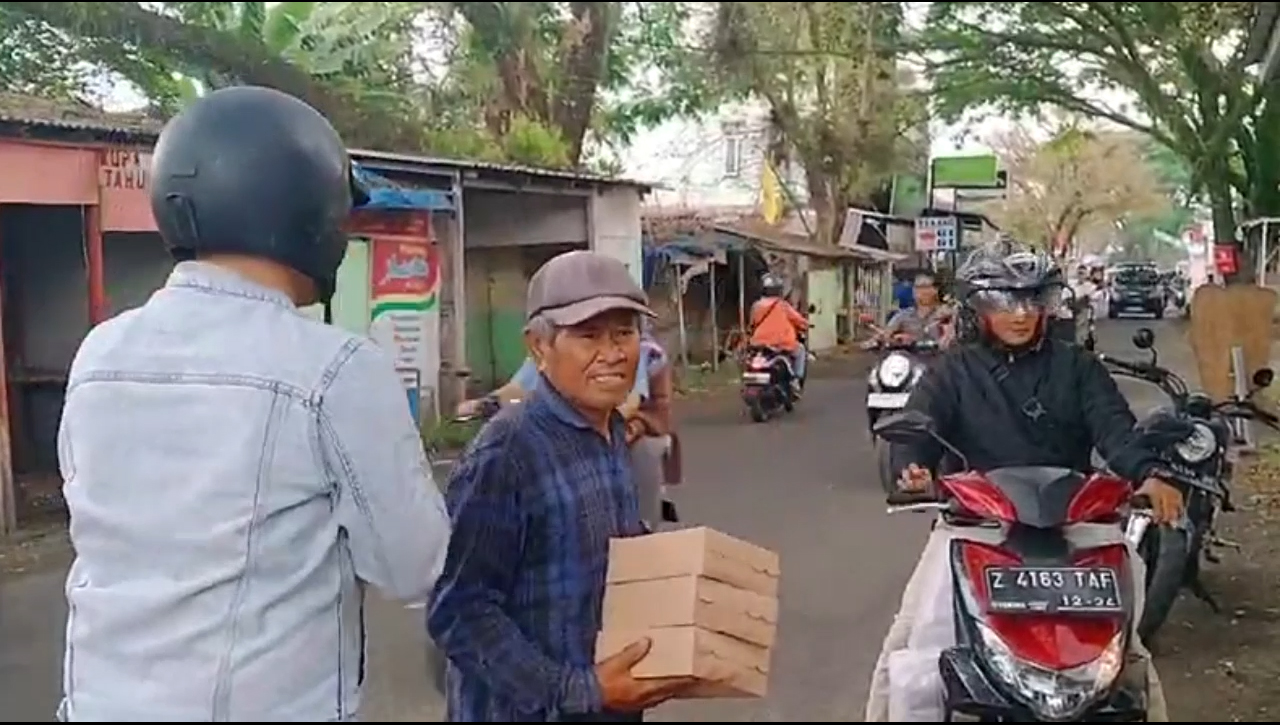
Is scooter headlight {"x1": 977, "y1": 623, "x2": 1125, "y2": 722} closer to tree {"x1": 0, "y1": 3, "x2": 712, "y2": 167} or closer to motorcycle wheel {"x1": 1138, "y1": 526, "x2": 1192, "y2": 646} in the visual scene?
motorcycle wheel {"x1": 1138, "y1": 526, "x2": 1192, "y2": 646}

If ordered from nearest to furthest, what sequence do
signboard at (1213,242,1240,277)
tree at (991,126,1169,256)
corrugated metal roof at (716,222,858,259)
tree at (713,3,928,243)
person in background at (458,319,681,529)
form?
1. person in background at (458,319,681,529)
2. signboard at (1213,242,1240,277)
3. tree at (713,3,928,243)
4. corrugated metal roof at (716,222,858,259)
5. tree at (991,126,1169,256)

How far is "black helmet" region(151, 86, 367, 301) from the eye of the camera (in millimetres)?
1750

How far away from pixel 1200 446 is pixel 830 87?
2011cm

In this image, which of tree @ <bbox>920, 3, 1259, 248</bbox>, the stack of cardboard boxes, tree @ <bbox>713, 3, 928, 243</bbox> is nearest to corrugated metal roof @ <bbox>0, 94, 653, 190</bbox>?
the stack of cardboard boxes

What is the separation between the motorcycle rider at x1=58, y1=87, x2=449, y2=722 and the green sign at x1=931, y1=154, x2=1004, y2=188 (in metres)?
31.7

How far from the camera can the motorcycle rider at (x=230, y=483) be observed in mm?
1639

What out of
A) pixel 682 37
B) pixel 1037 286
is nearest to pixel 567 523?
pixel 1037 286

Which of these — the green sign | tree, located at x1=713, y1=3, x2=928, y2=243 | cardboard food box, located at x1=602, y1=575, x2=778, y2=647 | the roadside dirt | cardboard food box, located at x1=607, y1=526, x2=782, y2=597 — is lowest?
the roadside dirt

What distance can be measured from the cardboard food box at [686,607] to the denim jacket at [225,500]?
0.31 meters

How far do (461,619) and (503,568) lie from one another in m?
0.10

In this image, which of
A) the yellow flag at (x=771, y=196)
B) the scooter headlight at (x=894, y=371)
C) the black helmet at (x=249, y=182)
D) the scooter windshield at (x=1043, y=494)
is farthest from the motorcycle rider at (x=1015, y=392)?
the yellow flag at (x=771, y=196)

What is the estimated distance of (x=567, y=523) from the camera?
7.15 ft

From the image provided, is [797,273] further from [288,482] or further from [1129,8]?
[288,482]

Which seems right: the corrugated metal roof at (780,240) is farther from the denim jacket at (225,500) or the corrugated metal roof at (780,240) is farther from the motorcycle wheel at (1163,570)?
the denim jacket at (225,500)
